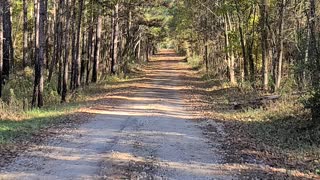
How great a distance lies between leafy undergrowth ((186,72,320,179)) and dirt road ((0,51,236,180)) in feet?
2.40

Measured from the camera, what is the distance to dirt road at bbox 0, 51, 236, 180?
7.96m

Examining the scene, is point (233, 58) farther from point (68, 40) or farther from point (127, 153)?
point (127, 153)

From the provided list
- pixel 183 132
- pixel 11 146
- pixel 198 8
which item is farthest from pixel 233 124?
pixel 198 8

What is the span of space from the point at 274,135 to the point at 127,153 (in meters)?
4.27

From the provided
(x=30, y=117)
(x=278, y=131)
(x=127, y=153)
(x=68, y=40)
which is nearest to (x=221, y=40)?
(x=68, y=40)

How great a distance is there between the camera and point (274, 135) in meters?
11.6

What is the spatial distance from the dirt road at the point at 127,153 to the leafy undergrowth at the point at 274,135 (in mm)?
730

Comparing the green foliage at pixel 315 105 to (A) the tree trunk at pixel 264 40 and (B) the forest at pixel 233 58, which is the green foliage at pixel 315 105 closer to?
(B) the forest at pixel 233 58

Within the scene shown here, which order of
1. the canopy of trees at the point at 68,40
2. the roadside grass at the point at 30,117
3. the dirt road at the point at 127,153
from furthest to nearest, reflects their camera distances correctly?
the canopy of trees at the point at 68,40 → the roadside grass at the point at 30,117 → the dirt road at the point at 127,153

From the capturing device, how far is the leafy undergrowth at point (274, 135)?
8852mm

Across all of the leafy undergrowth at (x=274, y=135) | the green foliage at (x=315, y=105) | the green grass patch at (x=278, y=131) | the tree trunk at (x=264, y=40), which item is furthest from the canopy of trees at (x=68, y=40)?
the green foliage at (x=315, y=105)

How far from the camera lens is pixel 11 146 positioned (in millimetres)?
10000

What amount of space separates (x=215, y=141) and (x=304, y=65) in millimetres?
3788

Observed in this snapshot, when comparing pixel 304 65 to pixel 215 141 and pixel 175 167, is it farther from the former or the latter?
pixel 175 167
